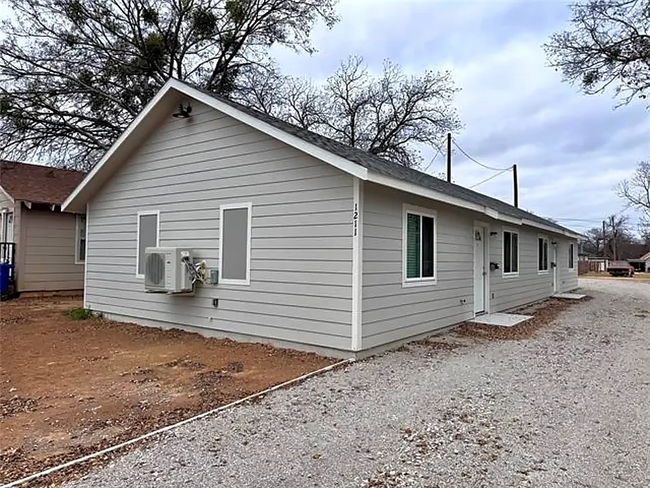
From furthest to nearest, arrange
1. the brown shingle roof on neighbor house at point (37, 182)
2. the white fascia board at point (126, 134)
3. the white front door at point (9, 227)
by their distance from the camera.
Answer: the white front door at point (9, 227), the brown shingle roof on neighbor house at point (37, 182), the white fascia board at point (126, 134)

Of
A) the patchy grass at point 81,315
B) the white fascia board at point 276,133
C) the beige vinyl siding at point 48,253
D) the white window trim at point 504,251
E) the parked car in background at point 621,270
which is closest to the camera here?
the white fascia board at point 276,133

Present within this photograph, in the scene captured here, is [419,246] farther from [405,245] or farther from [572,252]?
[572,252]

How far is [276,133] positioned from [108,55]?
1111 centimetres

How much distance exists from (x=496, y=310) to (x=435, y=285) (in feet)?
11.9

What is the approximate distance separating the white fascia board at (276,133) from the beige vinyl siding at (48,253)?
27.3ft

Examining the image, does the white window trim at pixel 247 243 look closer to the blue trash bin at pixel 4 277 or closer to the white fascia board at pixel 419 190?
the white fascia board at pixel 419 190

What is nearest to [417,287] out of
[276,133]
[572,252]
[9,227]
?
[276,133]

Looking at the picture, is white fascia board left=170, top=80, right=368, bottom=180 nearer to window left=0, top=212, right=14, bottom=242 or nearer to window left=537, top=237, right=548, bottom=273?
window left=0, top=212, right=14, bottom=242

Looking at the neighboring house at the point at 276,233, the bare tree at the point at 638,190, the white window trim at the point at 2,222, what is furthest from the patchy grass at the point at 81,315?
the bare tree at the point at 638,190

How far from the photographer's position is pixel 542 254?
14.9 meters

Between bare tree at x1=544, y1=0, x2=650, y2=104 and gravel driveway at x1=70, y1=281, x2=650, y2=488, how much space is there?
9403mm

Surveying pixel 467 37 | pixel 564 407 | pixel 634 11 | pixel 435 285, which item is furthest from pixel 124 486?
pixel 634 11

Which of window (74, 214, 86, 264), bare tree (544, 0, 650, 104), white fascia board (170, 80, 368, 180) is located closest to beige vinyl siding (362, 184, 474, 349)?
white fascia board (170, 80, 368, 180)

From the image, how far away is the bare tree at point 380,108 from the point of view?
73.6 feet
